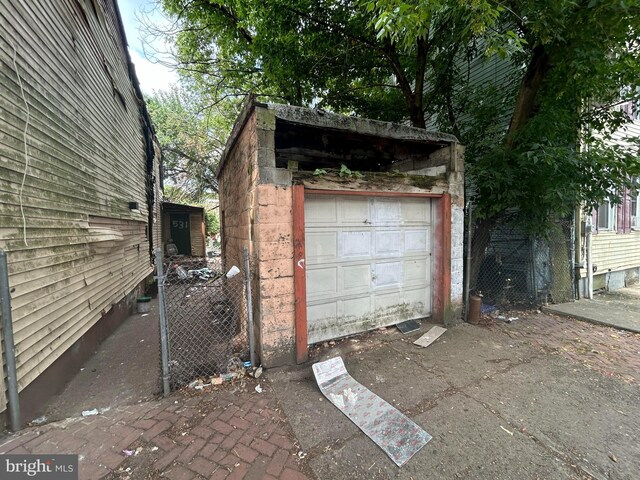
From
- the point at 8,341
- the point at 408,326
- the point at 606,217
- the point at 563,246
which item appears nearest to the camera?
the point at 8,341

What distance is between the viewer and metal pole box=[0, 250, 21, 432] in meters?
2.15

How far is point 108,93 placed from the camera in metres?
5.27

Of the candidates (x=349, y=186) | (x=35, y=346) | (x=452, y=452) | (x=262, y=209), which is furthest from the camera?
(x=349, y=186)

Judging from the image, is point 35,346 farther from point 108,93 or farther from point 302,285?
point 108,93

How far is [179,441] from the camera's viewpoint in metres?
2.16

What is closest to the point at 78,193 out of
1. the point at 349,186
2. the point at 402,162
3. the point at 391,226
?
Answer: the point at 349,186

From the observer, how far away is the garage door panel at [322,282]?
143 inches

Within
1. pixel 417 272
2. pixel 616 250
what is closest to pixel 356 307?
pixel 417 272

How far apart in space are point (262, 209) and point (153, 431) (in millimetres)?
2249

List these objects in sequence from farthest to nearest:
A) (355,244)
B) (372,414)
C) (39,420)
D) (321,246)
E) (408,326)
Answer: (408,326) → (355,244) → (321,246) → (39,420) → (372,414)

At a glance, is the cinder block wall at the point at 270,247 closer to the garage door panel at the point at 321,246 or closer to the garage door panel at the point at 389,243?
the garage door panel at the point at 321,246

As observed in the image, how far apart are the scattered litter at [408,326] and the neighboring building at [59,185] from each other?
431 centimetres

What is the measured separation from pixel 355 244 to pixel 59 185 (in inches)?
149

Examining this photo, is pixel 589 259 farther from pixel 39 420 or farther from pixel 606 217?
pixel 39 420
